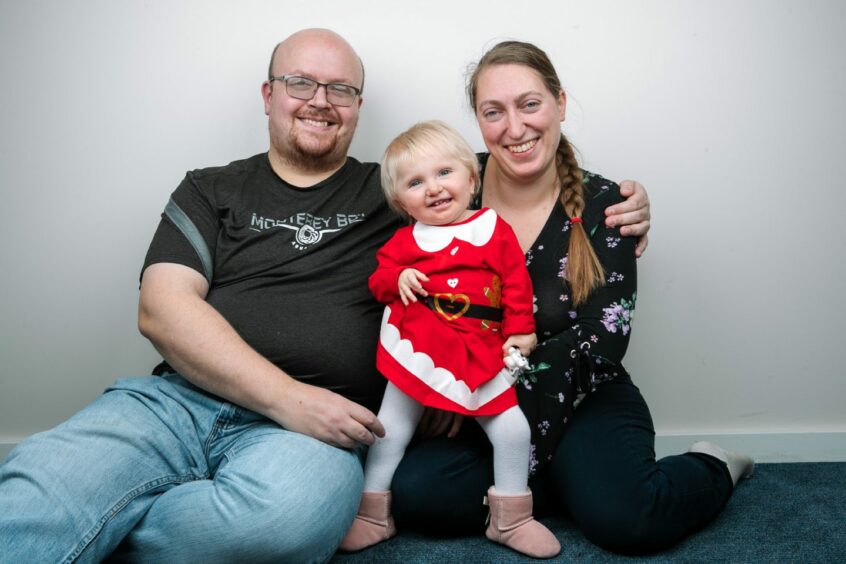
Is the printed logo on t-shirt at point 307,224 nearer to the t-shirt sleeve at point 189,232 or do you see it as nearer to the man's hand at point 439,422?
the t-shirt sleeve at point 189,232

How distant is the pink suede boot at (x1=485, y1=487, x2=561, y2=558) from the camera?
1790 mm

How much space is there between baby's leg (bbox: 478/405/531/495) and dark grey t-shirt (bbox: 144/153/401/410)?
0.34 m

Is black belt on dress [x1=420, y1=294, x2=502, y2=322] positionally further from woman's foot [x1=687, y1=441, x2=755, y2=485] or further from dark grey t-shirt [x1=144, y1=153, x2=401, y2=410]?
woman's foot [x1=687, y1=441, x2=755, y2=485]

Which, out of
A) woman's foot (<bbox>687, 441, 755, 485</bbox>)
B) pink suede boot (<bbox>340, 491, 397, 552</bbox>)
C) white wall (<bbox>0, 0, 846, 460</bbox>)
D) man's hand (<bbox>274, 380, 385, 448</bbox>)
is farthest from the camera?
white wall (<bbox>0, 0, 846, 460</bbox>)

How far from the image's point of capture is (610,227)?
2039 mm

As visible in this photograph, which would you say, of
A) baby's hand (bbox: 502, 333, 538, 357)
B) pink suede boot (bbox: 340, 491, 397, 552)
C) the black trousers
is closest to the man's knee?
pink suede boot (bbox: 340, 491, 397, 552)

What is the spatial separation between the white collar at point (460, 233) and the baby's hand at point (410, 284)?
8 cm

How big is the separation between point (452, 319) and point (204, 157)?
3.78 ft

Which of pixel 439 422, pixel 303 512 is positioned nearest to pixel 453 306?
pixel 439 422

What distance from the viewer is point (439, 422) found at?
79.1 inches

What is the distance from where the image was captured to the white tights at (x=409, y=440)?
1.83 m

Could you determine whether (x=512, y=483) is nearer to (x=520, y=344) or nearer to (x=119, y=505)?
(x=520, y=344)

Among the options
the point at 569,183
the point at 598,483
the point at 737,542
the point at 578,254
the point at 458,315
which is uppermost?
the point at 569,183

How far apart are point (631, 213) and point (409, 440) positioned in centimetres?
83
